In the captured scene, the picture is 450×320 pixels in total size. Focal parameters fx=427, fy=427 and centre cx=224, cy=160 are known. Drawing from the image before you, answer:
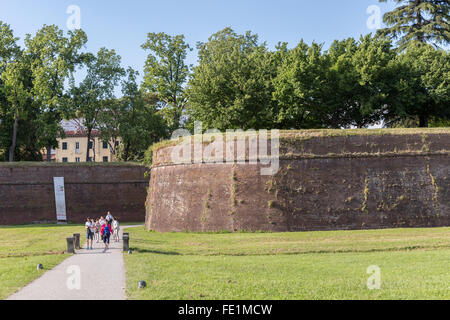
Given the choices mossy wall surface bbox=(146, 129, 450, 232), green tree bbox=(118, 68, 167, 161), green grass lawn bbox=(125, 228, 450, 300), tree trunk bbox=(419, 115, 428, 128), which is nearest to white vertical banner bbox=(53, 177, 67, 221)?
green tree bbox=(118, 68, 167, 161)

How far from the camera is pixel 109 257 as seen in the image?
15.7 metres

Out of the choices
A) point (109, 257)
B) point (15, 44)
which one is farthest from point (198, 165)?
point (15, 44)

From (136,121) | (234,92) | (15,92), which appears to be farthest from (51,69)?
(234,92)

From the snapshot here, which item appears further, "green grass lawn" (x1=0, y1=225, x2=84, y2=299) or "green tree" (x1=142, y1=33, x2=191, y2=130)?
"green tree" (x1=142, y1=33, x2=191, y2=130)

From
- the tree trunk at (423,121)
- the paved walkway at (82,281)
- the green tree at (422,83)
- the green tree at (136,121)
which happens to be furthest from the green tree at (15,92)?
the tree trunk at (423,121)

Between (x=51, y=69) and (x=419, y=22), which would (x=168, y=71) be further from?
(x=419, y=22)

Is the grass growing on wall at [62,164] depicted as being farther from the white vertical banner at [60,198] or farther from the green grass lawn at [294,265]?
the green grass lawn at [294,265]

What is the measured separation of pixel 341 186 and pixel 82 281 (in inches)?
645

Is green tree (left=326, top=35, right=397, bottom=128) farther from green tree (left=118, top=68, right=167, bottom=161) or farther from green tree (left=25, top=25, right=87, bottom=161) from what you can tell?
green tree (left=25, top=25, right=87, bottom=161)

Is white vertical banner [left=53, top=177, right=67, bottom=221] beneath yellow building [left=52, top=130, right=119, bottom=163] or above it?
beneath

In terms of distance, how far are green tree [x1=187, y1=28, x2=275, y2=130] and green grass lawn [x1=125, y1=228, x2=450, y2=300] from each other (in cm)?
1540

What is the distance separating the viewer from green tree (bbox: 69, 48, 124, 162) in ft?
148

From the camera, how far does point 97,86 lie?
46.3 metres
